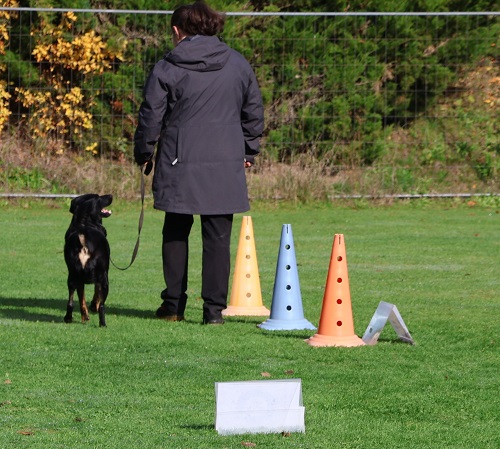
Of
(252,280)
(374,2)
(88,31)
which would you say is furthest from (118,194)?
(252,280)

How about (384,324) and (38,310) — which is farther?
(38,310)

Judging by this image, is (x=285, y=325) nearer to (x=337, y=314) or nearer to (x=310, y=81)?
(x=337, y=314)

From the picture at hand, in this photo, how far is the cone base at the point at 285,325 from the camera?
8.50m

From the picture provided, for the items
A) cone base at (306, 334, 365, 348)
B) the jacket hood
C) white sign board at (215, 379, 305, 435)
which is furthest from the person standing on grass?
white sign board at (215, 379, 305, 435)

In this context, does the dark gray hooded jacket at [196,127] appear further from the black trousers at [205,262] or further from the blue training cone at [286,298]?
the blue training cone at [286,298]

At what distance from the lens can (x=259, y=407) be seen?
5285 mm

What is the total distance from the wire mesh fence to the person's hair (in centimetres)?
891

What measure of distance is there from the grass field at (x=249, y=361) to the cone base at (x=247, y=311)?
6.0 inches

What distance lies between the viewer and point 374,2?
65.9ft

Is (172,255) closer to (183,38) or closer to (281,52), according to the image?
(183,38)

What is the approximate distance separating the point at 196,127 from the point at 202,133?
0.06 meters

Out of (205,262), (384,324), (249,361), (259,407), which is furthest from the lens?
(205,262)

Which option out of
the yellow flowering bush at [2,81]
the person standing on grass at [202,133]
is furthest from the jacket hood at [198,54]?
the yellow flowering bush at [2,81]

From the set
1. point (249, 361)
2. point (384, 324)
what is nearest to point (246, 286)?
point (384, 324)
